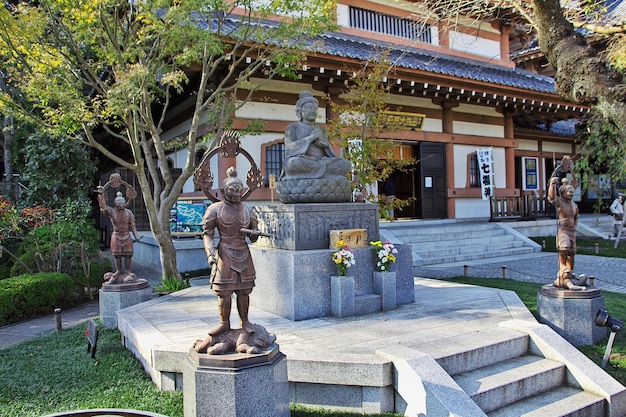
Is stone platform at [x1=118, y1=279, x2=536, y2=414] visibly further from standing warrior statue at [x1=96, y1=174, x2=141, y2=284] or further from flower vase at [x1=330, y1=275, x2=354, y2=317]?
standing warrior statue at [x1=96, y1=174, x2=141, y2=284]

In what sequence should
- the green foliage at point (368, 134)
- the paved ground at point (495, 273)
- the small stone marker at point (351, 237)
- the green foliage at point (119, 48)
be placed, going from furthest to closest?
the green foliage at point (368, 134) → the paved ground at point (495, 273) → the green foliage at point (119, 48) → the small stone marker at point (351, 237)

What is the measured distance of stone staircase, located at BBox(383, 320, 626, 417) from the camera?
3.88m

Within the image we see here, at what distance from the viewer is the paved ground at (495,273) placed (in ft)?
26.0

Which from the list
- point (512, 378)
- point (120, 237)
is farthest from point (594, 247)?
point (120, 237)

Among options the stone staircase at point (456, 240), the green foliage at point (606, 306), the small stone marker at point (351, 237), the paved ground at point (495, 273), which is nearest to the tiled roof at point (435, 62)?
the stone staircase at point (456, 240)

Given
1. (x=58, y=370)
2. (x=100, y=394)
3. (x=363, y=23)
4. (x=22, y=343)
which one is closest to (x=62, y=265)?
(x=22, y=343)

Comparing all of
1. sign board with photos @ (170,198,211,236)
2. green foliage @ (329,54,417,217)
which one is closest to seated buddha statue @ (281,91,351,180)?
green foliage @ (329,54,417,217)

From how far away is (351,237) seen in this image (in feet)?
21.1

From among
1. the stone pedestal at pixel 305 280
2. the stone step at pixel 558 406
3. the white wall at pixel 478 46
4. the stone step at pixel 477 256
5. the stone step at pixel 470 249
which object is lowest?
the stone step at pixel 558 406

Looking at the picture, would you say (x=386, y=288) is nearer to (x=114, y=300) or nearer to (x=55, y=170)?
(x=114, y=300)

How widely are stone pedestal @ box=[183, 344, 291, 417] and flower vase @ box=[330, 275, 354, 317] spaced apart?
99.7 inches

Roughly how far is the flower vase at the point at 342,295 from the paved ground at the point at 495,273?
4827mm

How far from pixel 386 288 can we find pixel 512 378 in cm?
225

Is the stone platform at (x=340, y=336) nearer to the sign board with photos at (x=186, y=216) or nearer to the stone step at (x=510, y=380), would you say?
the stone step at (x=510, y=380)
